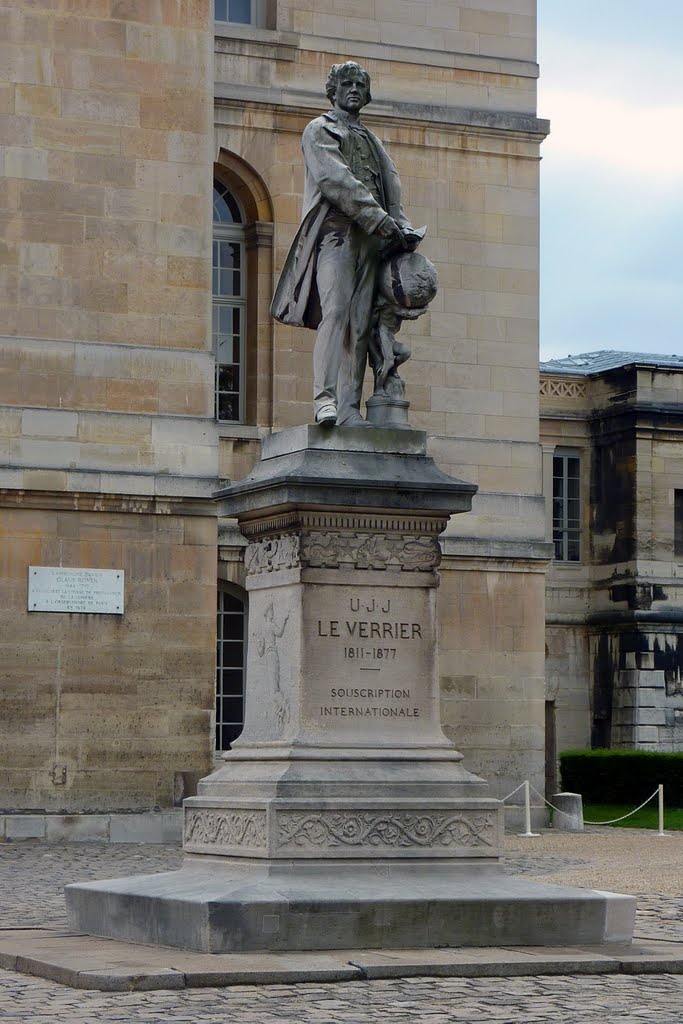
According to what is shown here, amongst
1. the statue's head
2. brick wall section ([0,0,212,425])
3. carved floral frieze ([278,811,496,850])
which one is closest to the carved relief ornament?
carved floral frieze ([278,811,496,850])

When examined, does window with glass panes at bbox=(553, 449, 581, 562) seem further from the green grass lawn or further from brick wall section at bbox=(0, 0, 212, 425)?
brick wall section at bbox=(0, 0, 212, 425)

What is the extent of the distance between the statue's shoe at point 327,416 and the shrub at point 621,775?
2444cm

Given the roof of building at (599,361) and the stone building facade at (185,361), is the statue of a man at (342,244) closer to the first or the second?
the stone building facade at (185,361)

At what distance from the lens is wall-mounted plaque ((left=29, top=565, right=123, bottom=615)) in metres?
22.8

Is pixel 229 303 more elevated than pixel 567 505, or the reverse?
pixel 229 303

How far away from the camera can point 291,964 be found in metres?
10.6

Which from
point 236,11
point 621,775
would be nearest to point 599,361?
point 621,775

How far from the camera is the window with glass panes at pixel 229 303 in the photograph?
26734mm

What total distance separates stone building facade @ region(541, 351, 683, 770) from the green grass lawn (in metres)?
5.03

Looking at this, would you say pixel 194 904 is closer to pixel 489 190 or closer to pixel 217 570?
pixel 217 570

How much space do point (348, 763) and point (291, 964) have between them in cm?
167

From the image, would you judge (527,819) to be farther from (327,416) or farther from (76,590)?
(327,416)

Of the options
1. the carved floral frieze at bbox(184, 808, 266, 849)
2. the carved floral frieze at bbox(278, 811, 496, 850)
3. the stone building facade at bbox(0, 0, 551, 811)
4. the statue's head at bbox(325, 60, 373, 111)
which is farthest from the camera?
the stone building facade at bbox(0, 0, 551, 811)

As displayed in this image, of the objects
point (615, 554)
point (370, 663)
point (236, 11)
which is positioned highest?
point (236, 11)
